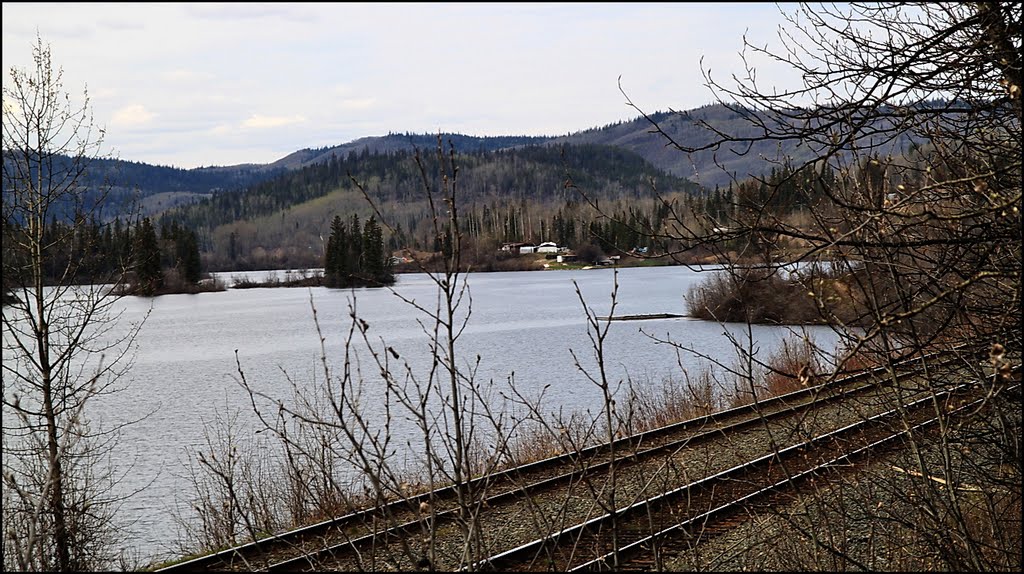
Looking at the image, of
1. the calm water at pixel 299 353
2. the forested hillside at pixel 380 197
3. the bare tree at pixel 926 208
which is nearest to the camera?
the bare tree at pixel 926 208

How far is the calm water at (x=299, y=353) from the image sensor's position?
50.7ft

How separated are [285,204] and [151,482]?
191897 millimetres

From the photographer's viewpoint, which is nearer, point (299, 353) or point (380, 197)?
point (299, 353)

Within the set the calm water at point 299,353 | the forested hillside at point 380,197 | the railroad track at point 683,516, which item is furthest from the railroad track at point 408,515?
the forested hillside at point 380,197

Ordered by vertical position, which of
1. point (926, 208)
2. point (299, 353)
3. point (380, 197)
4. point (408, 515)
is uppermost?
point (380, 197)

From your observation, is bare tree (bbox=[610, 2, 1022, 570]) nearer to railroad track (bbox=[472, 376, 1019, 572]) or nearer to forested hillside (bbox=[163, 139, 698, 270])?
railroad track (bbox=[472, 376, 1019, 572])

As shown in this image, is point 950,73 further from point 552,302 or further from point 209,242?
point 209,242

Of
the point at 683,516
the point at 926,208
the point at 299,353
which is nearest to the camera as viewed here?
the point at 926,208

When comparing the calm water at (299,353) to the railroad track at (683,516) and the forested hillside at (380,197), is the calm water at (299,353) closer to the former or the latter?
the railroad track at (683,516)

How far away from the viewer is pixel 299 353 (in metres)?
31.2

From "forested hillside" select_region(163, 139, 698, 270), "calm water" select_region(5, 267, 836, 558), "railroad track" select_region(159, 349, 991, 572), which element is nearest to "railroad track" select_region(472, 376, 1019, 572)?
"railroad track" select_region(159, 349, 991, 572)

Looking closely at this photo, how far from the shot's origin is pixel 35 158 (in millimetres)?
9234

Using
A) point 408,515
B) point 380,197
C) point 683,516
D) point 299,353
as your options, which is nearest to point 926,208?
point 683,516

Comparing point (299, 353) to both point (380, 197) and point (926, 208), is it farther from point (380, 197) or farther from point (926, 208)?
point (380, 197)
